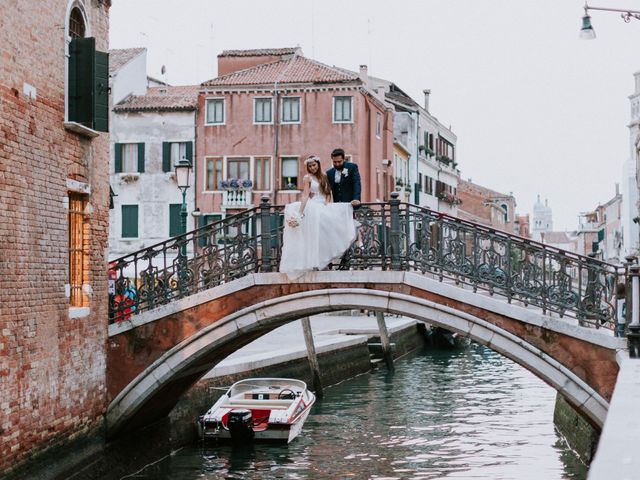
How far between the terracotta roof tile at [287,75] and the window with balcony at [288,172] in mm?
2714

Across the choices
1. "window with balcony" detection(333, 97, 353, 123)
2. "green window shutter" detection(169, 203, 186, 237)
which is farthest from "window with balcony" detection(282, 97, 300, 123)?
"green window shutter" detection(169, 203, 186, 237)

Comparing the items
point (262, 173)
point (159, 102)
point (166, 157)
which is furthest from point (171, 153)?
point (262, 173)

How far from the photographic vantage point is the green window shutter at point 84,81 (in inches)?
461

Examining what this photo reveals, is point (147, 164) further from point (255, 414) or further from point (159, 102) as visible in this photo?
point (255, 414)

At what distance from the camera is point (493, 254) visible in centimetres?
1193

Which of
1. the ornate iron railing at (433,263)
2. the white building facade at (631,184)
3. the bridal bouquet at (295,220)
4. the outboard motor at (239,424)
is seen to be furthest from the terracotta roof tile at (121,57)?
the white building facade at (631,184)

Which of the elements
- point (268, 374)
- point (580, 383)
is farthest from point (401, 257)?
point (268, 374)

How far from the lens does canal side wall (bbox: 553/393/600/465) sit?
1373cm

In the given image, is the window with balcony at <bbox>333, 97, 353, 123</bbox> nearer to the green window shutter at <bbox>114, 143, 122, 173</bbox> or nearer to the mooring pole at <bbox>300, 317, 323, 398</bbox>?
the green window shutter at <bbox>114, 143, 122, 173</bbox>

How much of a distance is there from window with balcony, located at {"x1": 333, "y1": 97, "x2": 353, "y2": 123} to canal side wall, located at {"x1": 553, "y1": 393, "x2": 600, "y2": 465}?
793 inches

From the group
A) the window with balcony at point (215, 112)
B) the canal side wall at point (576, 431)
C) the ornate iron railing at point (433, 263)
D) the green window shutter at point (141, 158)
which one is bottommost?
the canal side wall at point (576, 431)

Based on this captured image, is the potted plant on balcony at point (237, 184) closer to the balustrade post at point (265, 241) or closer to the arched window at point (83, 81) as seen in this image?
the balustrade post at point (265, 241)

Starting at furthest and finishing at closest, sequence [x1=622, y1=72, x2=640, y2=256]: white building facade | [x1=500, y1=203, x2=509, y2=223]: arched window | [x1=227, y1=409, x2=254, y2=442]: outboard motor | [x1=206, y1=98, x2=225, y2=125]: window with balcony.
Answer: [x1=500, y1=203, x2=509, y2=223]: arched window, [x1=622, y1=72, x2=640, y2=256]: white building facade, [x1=206, y1=98, x2=225, y2=125]: window with balcony, [x1=227, y1=409, x2=254, y2=442]: outboard motor

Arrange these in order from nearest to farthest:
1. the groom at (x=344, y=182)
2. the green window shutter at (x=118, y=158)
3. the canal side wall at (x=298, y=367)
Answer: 1. the groom at (x=344, y=182)
2. the canal side wall at (x=298, y=367)
3. the green window shutter at (x=118, y=158)
